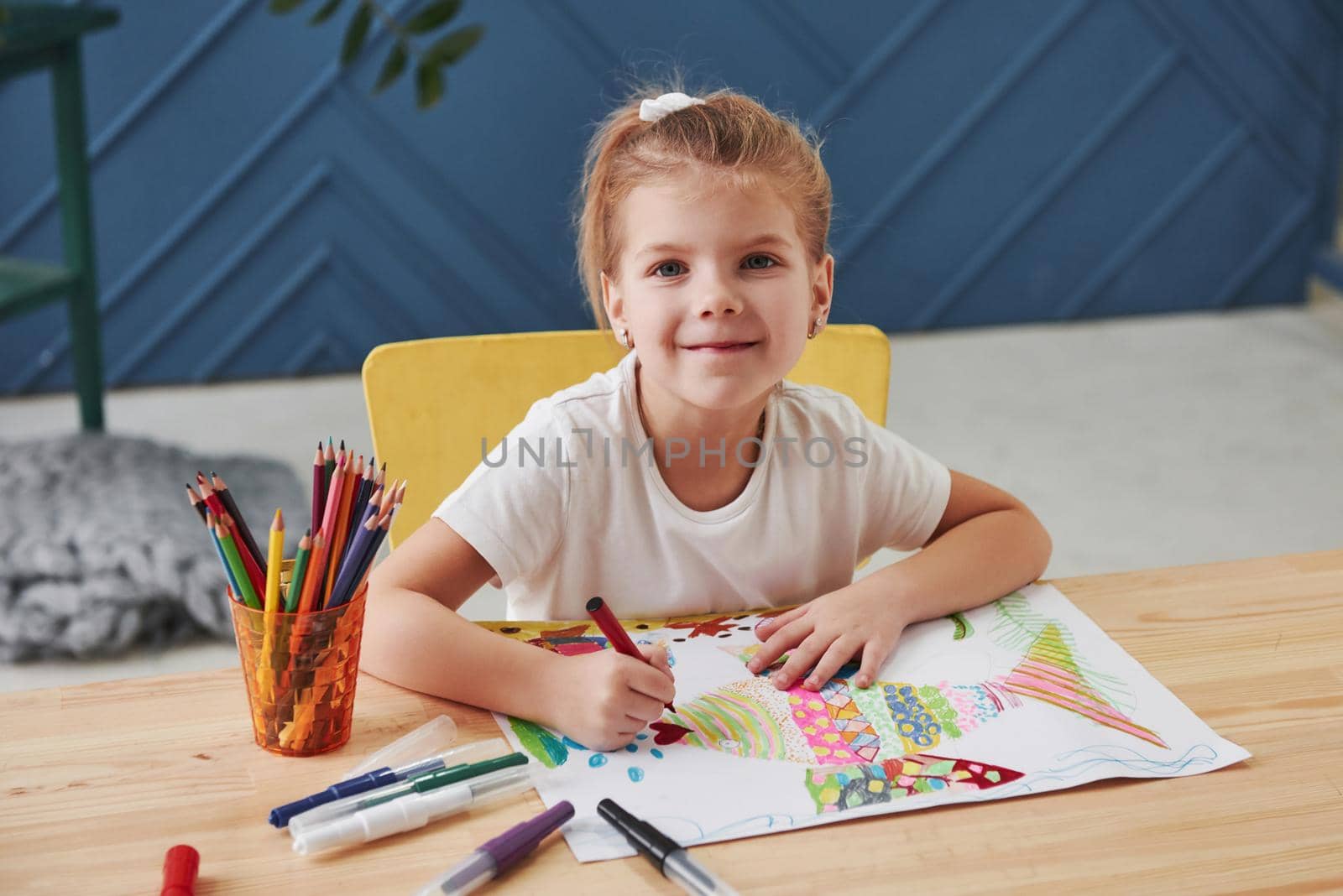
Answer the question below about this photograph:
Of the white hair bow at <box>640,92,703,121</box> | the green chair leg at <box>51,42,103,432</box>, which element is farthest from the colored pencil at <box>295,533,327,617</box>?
the green chair leg at <box>51,42,103,432</box>

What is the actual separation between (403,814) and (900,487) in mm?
562

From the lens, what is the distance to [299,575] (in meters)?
0.77

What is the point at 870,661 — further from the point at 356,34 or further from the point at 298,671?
the point at 356,34

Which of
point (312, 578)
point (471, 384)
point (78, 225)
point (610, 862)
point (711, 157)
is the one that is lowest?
point (610, 862)

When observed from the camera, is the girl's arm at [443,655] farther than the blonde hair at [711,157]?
No

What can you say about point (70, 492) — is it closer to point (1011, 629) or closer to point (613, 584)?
point (613, 584)

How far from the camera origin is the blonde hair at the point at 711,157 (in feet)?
3.42

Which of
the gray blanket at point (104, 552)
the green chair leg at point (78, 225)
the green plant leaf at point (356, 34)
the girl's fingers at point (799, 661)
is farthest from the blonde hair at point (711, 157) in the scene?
the green chair leg at point (78, 225)

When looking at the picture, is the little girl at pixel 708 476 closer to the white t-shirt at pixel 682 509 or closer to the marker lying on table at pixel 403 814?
the white t-shirt at pixel 682 509

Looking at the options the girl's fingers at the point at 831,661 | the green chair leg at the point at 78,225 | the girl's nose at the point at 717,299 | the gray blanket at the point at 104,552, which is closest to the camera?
the girl's fingers at the point at 831,661

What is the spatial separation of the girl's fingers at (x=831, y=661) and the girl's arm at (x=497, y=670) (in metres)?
0.10

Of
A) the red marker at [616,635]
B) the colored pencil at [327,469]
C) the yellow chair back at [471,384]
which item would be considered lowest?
the red marker at [616,635]

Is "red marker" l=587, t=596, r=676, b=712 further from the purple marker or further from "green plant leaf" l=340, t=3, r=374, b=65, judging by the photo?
"green plant leaf" l=340, t=3, r=374, b=65

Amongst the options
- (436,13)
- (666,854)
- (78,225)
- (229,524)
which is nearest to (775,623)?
(666,854)
